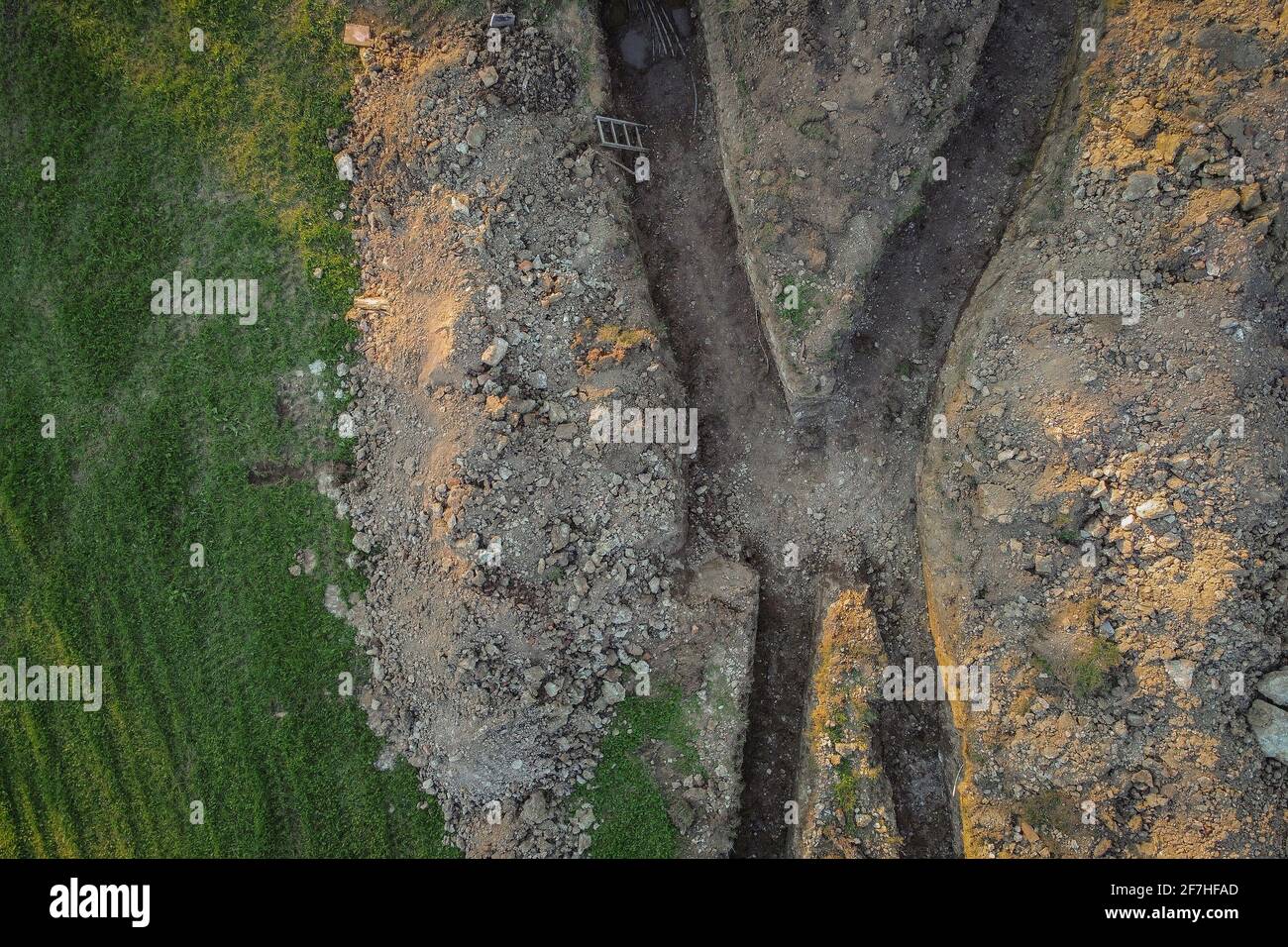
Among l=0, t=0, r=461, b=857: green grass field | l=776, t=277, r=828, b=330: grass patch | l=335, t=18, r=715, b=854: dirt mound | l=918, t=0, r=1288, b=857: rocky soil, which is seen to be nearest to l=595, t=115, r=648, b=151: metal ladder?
l=335, t=18, r=715, b=854: dirt mound

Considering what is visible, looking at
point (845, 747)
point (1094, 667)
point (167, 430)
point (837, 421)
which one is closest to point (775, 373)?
point (837, 421)

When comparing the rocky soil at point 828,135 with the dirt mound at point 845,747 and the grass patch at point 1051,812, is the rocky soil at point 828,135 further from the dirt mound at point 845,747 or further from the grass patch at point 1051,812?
the grass patch at point 1051,812

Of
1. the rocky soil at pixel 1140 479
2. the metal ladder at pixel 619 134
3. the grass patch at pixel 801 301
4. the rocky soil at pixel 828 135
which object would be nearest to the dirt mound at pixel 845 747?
the rocky soil at pixel 1140 479

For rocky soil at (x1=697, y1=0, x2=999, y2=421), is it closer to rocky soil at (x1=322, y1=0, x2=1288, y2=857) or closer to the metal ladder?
rocky soil at (x1=322, y1=0, x2=1288, y2=857)

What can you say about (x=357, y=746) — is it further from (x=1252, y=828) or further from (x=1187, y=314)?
(x=1187, y=314)

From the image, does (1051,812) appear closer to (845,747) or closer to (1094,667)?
(1094,667)
